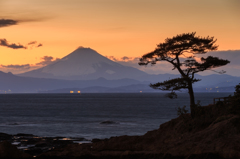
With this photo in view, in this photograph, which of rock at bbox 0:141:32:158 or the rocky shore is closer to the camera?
the rocky shore

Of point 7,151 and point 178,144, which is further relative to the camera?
point 178,144

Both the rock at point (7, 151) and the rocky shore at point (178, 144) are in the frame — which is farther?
the rock at point (7, 151)

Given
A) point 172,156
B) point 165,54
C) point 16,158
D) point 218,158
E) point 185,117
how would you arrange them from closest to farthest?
point 218,158 < point 172,156 < point 16,158 < point 185,117 < point 165,54

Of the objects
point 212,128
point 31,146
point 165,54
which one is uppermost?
point 165,54

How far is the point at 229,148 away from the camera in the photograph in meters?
21.9

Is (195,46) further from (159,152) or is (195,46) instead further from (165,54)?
(159,152)

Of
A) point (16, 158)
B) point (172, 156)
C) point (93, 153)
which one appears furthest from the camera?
point (93, 153)

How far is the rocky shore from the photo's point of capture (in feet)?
74.2

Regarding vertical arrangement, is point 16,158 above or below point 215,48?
below

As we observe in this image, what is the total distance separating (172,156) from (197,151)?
5.82 ft

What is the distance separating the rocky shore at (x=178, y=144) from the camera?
22.6 metres

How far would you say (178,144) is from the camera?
81.8 ft

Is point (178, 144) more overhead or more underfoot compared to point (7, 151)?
more overhead

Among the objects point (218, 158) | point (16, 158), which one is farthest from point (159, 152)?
point (16, 158)
